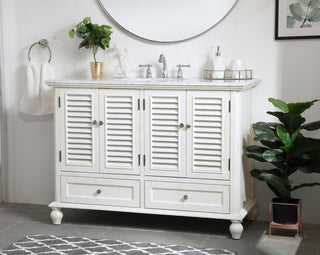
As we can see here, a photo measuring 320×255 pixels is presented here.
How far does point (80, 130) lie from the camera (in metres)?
3.30

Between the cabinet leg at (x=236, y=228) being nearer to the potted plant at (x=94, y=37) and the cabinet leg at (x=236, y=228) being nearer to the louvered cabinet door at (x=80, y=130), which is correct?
the louvered cabinet door at (x=80, y=130)

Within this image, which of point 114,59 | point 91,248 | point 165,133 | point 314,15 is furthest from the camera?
point 114,59

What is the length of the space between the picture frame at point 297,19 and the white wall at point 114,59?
0.04 metres

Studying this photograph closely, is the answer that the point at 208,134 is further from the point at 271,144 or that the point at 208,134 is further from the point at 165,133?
the point at 271,144

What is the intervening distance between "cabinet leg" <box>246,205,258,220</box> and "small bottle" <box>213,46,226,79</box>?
0.85 m

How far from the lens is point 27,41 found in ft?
12.6

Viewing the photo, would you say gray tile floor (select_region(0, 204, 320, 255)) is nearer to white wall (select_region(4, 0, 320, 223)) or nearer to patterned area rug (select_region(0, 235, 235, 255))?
patterned area rug (select_region(0, 235, 235, 255))

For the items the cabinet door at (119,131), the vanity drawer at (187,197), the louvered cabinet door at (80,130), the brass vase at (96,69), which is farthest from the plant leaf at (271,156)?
the brass vase at (96,69)

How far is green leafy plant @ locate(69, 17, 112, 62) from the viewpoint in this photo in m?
3.50

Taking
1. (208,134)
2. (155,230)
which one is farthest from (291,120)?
(155,230)

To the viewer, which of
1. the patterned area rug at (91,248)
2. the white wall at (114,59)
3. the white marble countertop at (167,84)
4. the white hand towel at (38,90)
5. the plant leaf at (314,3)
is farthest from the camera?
the white hand towel at (38,90)

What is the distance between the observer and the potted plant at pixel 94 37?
138 inches

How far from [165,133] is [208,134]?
25 cm

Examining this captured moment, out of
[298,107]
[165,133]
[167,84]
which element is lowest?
[165,133]
